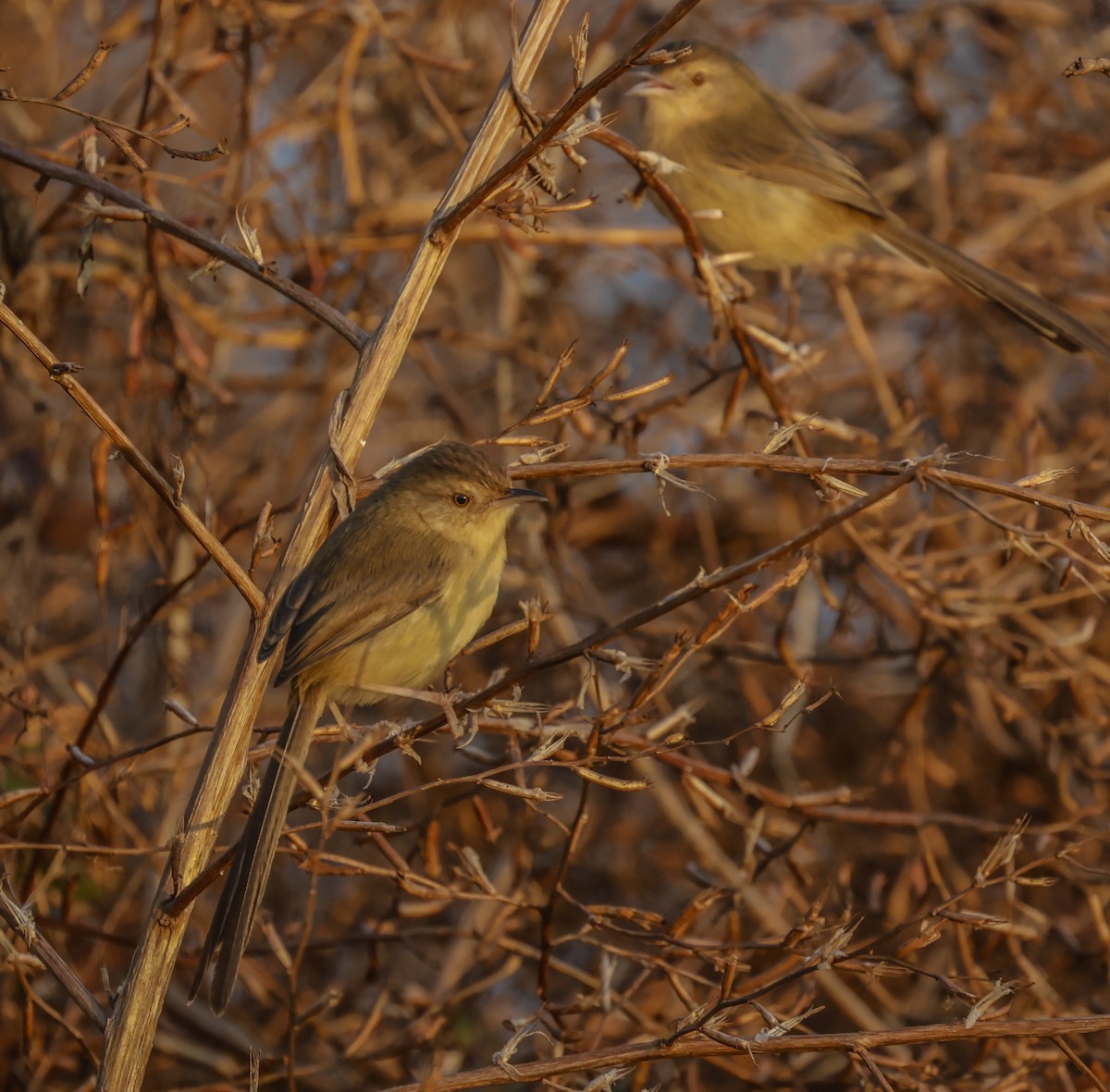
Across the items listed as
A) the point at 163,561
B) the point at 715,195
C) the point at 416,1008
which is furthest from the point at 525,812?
the point at 715,195

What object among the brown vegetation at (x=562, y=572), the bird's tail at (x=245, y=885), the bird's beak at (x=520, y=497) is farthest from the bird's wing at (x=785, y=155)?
the bird's tail at (x=245, y=885)

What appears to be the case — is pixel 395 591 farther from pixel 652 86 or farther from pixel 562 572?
pixel 652 86

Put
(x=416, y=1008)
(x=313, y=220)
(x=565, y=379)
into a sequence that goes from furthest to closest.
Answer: (x=313, y=220)
(x=565, y=379)
(x=416, y=1008)

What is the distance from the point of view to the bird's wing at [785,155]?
6.12 m

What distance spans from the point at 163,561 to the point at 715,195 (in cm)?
329

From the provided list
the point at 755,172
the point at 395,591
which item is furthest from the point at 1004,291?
the point at 395,591

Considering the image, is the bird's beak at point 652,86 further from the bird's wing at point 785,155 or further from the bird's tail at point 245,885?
the bird's tail at point 245,885

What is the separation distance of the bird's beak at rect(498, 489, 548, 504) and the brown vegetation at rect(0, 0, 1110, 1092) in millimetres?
200

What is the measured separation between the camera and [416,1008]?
435 cm

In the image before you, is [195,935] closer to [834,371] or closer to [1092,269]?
[834,371]

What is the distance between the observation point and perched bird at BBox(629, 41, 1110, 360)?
606 cm

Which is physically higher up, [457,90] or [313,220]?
[457,90]

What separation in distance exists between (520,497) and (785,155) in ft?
9.83

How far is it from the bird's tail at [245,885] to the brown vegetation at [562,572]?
0.10 metres
